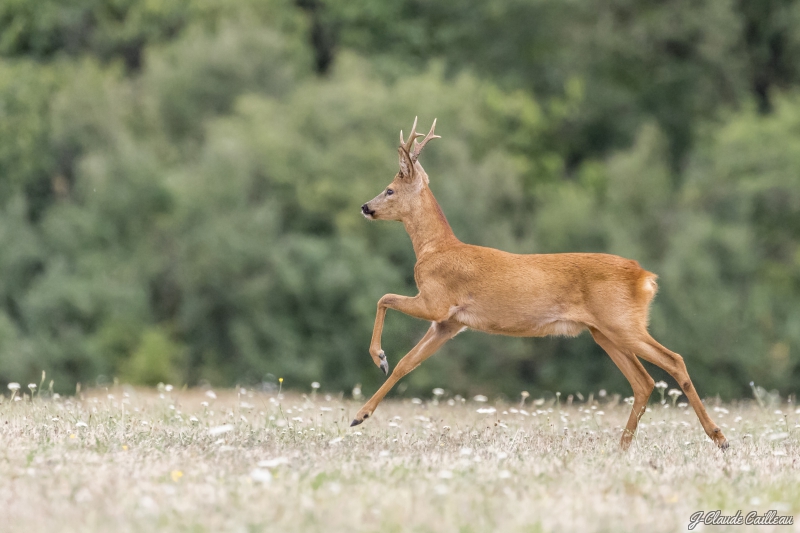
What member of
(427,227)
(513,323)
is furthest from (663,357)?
(427,227)

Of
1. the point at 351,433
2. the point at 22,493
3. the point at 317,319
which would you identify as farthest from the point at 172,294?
the point at 22,493

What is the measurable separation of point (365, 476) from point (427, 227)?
3.60m

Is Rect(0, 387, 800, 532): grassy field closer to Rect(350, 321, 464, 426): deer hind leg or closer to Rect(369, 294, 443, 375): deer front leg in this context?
Rect(350, 321, 464, 426): deer hind leg

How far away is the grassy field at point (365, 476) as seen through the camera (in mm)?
5379

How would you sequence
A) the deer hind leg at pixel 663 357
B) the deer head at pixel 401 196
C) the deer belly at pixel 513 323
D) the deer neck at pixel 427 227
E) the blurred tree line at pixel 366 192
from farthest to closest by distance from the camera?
the blurred tree line at pixel 366 192 < the deer head at pixel 401 196 < the deer neck at pixel 427 227 < the deer belly at pixel 513 323 < the deer hind leg at pixel 663 357

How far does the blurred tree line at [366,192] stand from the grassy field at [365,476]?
61.7 feet

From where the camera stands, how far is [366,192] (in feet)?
97.1

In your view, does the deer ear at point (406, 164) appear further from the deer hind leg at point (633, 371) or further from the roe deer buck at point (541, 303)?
the deer hind leg at point (633, 371)

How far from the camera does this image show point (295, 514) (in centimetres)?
538

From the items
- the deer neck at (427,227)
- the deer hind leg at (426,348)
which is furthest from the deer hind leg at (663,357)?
the deer neck at (427,227)

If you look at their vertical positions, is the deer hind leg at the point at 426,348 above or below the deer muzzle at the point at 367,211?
below

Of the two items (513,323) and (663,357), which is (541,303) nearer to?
(513,323)

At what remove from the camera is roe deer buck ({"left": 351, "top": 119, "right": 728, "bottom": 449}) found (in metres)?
8.58

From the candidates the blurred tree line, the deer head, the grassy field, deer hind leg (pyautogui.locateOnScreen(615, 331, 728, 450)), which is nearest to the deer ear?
the deer head
